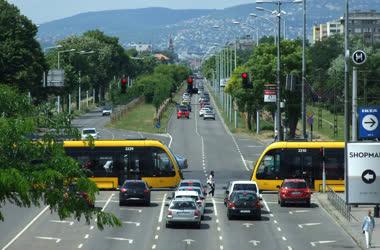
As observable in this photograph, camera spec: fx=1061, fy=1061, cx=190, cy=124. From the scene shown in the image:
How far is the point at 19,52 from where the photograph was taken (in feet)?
357

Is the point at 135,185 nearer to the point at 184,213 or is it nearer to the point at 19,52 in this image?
the point at 184,213

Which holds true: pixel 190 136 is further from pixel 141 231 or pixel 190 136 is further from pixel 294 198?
pixel 141 231

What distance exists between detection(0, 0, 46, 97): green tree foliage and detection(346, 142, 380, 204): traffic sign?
209ft

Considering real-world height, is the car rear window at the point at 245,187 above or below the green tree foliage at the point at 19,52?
below

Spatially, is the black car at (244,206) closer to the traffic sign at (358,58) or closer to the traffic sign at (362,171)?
the traffic sign at (362,171)

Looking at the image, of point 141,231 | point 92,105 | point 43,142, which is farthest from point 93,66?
point 43,142

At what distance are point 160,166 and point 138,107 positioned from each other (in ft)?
346

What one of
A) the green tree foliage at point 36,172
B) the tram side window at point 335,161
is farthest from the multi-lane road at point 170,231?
the green tree foliage at point 36,172

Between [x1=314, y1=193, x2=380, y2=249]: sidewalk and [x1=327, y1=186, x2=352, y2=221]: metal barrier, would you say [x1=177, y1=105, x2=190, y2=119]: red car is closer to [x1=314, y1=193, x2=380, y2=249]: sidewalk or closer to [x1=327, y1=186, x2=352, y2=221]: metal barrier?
[x1=314, y1=193, x2=380, y2=249]: sidewalk

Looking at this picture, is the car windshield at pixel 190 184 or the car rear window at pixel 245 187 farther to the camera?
the car windshield at pixel 190 184

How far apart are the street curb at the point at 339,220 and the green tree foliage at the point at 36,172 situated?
Answer: 631 inches

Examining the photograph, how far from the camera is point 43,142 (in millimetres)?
28031

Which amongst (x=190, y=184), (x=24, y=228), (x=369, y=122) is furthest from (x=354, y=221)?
(x=24, y=228)

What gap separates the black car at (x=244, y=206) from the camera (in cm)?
4762
